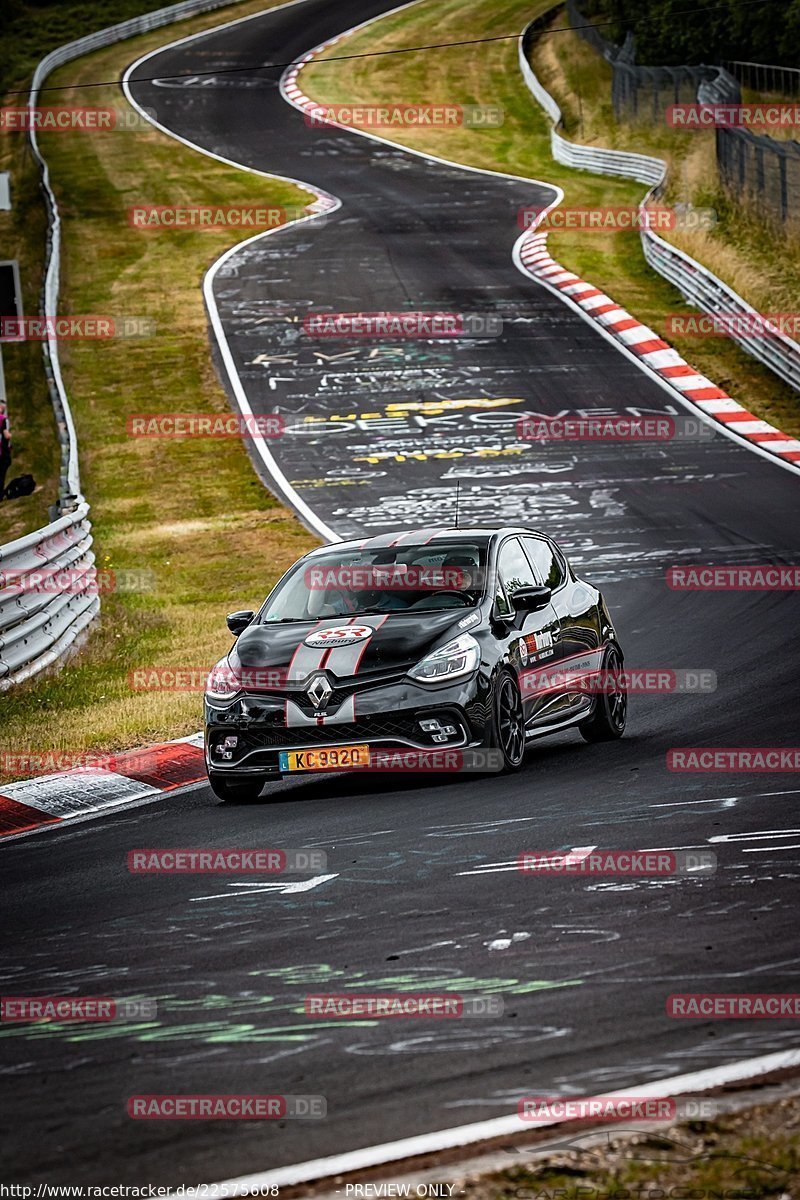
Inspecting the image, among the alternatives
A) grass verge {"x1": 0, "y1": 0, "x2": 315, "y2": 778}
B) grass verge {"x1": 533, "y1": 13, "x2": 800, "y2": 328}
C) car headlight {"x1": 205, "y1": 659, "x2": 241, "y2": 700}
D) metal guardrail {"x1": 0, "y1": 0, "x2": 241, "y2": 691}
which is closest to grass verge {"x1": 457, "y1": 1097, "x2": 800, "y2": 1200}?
car headlight {"x1": 205, "y1": 659, "x2": 241, "y2": 700}

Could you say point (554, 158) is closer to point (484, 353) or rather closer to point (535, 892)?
point (484, 353)

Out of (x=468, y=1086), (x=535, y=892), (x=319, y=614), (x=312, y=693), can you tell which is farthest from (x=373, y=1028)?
(x=319, y=614)

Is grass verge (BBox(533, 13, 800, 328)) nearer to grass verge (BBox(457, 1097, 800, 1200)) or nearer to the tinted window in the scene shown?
the tinted window

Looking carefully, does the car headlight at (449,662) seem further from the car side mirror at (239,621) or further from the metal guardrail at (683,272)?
the metal guardrail at (683,272)

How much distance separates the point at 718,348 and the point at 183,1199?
28035mm

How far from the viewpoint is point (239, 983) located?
257 inches

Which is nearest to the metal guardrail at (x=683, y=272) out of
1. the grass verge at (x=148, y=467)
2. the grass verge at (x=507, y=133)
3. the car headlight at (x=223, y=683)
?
the grass verge at (x=507, y=133)

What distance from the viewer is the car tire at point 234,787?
10.6m

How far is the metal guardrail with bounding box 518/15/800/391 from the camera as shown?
95.6ft

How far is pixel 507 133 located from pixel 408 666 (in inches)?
1833

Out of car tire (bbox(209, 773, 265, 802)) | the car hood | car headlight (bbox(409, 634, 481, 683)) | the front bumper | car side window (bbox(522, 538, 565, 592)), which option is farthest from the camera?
car side window (bbox(522, 538, 565, 592))

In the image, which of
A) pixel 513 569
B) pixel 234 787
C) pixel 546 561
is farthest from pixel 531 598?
pixel 234 787

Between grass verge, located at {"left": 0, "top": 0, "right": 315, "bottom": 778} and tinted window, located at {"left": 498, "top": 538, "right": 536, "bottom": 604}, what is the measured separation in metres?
2.95

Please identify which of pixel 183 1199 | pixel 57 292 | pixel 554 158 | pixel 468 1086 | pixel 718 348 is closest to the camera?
pixel 183 1199
